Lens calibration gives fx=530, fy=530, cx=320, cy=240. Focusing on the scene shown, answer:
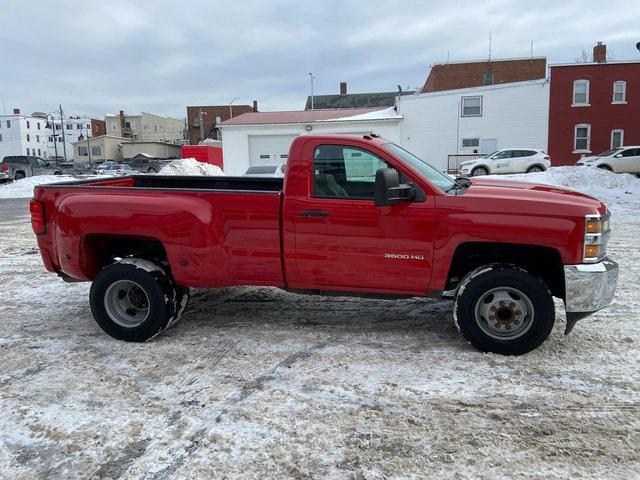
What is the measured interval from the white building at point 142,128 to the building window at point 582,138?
76781 millimetres

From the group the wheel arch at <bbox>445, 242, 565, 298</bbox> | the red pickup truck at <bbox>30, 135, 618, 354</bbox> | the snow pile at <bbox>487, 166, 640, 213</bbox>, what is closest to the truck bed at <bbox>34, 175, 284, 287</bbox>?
the red pickup truck at <bbox>30, 135, 618, 354</bbox>

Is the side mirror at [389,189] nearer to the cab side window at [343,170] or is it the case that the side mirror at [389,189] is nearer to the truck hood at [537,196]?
the cab side window at [343,170]

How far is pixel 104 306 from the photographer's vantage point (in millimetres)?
4992

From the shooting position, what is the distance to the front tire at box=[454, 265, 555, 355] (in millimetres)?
4312

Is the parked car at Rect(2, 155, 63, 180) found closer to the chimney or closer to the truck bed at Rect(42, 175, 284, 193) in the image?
the truck bed at Rect(42, 175, 284, 193)

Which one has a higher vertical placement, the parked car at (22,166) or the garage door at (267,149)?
the garage door at (267,149)

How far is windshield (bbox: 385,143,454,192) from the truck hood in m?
0.22

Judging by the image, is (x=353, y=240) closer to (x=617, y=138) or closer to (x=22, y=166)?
(x=617, y=138)

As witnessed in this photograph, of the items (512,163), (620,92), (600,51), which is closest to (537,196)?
(512,163)

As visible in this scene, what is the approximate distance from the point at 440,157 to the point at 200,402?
100 ft

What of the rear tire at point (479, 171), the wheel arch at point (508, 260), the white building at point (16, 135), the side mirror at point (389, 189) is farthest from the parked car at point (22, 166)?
the white building at point (16, 135)

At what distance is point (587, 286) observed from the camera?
13.8 feet

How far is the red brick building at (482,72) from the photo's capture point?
48.1 metres

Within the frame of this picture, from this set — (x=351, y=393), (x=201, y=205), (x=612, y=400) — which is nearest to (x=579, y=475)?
(x=612, y=400)
